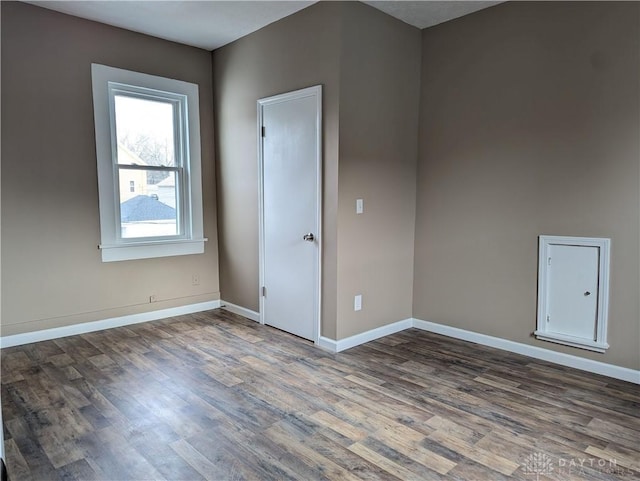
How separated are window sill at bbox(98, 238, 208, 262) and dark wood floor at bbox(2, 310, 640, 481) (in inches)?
31.8

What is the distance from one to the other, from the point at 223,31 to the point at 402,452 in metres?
3.71

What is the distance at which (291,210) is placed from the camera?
3764mm

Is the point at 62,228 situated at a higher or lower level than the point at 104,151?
lower

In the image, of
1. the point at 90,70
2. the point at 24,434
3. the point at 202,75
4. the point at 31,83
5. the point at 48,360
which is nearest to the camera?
the point at 24,434

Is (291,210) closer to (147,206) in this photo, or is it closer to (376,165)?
(376,165)

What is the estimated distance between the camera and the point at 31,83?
3490 millimetres

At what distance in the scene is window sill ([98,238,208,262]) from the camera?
13.0ft

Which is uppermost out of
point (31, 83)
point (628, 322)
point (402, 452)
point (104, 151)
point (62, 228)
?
point (31, 83)

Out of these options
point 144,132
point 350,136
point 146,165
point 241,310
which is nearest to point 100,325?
point 241,310

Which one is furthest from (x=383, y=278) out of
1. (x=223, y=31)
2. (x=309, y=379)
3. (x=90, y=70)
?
(x=90, y=70)

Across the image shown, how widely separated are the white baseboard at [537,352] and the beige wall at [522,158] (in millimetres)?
49

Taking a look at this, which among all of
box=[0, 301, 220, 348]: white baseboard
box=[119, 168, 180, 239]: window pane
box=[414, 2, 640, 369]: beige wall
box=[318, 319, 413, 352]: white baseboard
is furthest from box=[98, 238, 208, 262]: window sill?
box=[414, 2, 640, 369]: beige wall

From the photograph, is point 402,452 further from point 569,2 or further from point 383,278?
point 569,2

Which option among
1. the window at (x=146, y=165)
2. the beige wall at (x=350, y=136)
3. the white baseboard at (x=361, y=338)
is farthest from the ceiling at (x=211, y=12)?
the white baseboard at (x=361, y=338)
